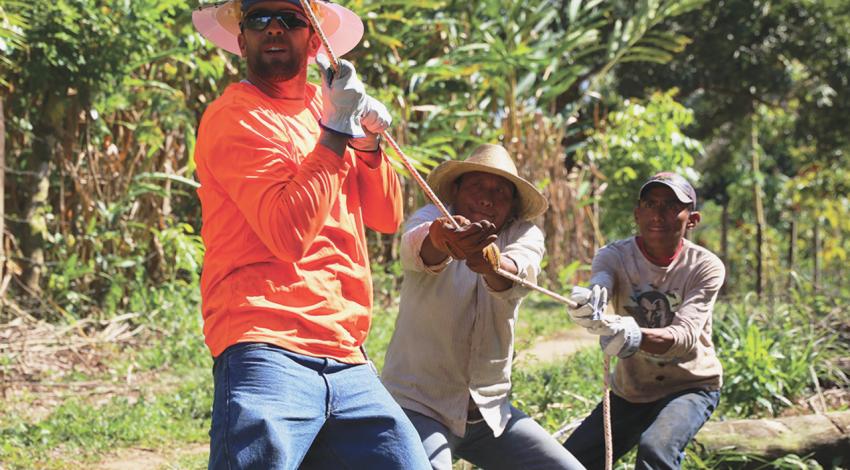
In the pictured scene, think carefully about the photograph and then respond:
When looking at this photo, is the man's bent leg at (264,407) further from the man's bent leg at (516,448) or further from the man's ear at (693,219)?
the man's ear at (693,219)

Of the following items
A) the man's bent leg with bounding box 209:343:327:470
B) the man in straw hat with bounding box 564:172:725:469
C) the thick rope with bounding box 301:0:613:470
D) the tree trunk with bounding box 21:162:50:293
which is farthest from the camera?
the tree trunk with bounding box 21:162:50:293

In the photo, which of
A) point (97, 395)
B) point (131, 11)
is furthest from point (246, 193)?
point (131, 11)

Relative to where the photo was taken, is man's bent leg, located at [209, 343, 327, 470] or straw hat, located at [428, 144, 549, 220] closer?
man's bent leg, located at [209, 343, 327, 470]

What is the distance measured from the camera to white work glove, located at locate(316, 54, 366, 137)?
234cm

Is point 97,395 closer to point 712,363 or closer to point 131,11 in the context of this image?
point 131,11

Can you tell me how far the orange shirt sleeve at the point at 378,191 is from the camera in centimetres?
263

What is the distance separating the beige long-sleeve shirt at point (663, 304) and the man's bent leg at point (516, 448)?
1.87 ft

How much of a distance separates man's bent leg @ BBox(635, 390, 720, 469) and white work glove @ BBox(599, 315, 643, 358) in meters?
0.31

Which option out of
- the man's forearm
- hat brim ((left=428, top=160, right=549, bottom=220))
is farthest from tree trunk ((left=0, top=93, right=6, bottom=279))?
the man's forearm

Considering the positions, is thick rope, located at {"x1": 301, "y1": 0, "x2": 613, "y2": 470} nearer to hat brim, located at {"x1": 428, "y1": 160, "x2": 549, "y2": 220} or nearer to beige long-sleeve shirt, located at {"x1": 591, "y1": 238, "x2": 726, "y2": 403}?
hat brim, located at {"x1": 428, "y1": 160, "x2": 549, "y2": 220}

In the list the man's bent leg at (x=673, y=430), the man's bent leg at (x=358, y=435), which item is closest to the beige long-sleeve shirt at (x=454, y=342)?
the man's bent leg at (x=673, y=430)

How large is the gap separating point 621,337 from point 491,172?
0.63 m

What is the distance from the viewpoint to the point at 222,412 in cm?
222

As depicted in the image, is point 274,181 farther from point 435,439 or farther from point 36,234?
point 36,234
